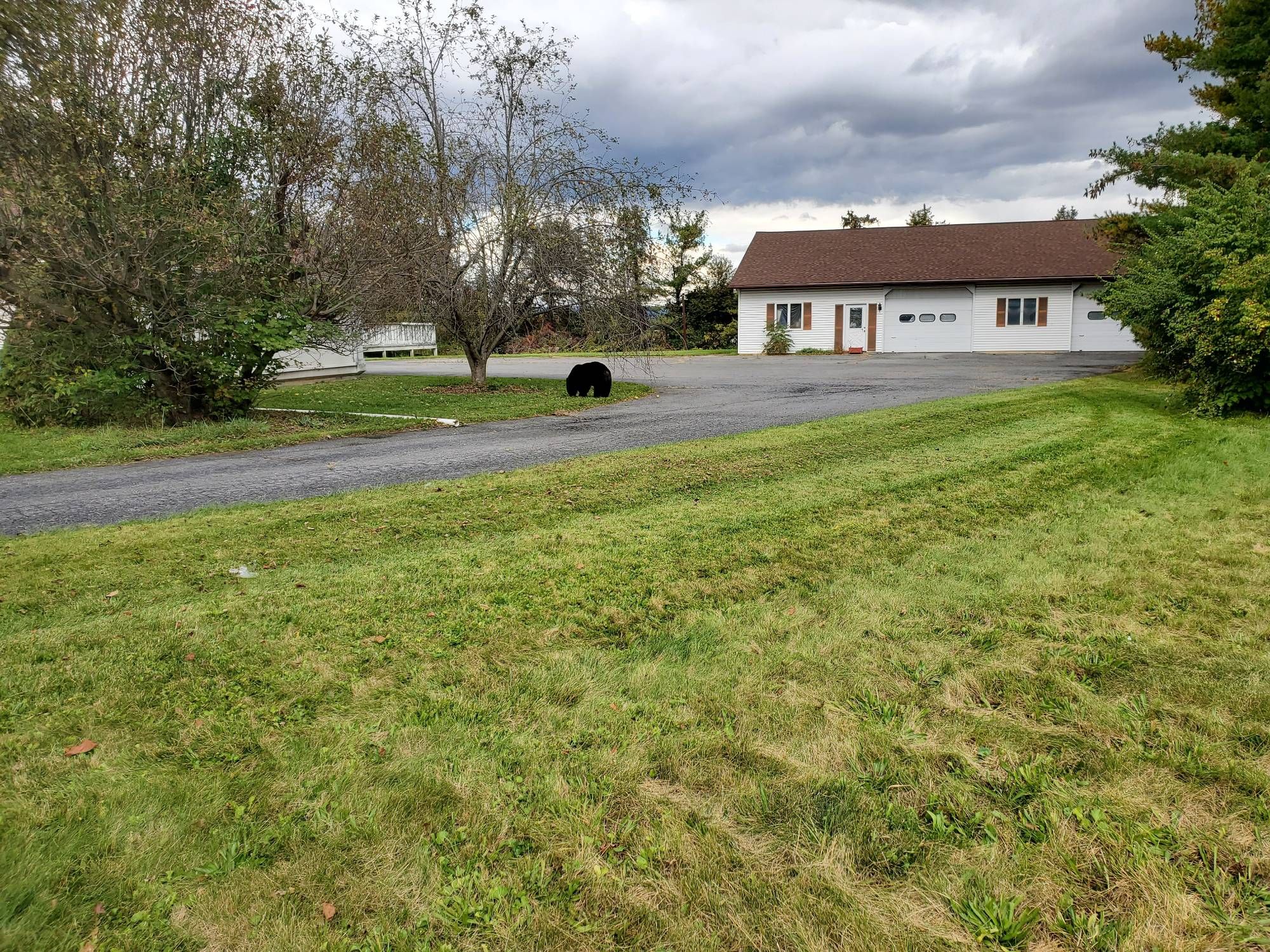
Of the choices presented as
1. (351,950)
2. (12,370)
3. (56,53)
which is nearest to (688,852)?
(351,950)

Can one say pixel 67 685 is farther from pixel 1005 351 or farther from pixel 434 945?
pixel 1005 351

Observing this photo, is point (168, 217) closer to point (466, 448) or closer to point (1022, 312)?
point (466, 448)

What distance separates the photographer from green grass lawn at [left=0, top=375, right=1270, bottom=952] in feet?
6.63

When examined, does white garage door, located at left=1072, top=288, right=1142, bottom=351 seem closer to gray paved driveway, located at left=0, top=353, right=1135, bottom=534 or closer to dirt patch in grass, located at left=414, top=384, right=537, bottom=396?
gray paved driveway, located at left=0, top=353, right=1135, bottom=534

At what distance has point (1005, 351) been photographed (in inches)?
1348

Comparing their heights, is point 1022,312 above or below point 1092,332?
above

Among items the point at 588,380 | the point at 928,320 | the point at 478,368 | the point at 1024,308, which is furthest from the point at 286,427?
the point at 1024,308

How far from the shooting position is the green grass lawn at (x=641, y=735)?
6.63ft

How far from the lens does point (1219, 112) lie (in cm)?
1894

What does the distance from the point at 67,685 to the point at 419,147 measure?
14870 mm

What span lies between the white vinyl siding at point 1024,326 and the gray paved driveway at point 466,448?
14.1 m

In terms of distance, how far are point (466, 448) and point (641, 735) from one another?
720 cm

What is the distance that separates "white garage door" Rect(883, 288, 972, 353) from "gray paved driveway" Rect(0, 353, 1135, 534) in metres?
14.3

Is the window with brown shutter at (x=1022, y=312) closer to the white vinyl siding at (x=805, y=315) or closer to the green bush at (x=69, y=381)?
the white vinyl siding at (x=805, y=315)
